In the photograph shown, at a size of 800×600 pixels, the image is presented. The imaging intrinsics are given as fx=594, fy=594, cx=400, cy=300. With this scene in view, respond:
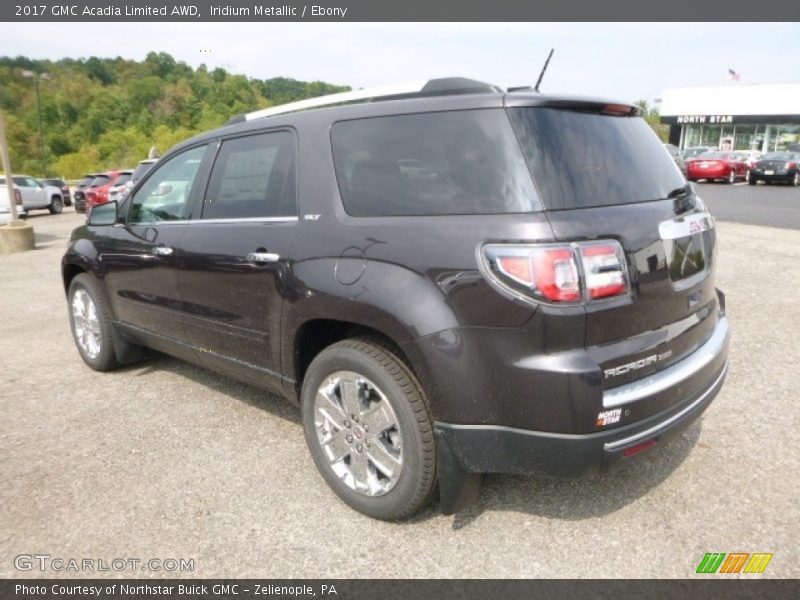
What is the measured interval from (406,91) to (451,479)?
1.74 metres

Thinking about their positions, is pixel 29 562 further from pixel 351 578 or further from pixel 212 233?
pixel 212 233

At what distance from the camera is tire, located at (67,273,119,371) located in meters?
4.50

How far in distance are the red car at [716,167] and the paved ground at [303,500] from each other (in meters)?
24.9

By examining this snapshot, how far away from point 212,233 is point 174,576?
71.0 inches

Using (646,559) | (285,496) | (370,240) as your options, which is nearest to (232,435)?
(285,496)

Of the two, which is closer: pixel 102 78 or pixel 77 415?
pixel 77 415

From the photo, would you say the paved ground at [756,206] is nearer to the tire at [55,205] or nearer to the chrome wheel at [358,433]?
the chrome wheel at [358,433]

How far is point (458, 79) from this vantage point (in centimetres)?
264

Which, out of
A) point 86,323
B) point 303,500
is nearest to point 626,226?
point 303,500

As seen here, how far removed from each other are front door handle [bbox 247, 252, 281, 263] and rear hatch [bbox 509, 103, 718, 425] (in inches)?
52.3

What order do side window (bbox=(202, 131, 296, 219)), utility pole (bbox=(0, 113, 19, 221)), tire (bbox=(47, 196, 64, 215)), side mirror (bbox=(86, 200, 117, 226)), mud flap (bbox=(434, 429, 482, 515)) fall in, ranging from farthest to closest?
tire (bbox=(47, 196, 64, 215)) < utility pole (bbox=(0, 113, 19, 221)) < side mirror (bbox=(86, 200, 117, 226)) < side window (bbox=(202, 131, 296, 219)) < mud flap (bbox=(434, 429, 482, 515))

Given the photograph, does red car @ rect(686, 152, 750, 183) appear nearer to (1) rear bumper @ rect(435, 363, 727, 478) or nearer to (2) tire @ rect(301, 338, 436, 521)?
(1) rear bumper @ rect(435, 363, 727, 478)

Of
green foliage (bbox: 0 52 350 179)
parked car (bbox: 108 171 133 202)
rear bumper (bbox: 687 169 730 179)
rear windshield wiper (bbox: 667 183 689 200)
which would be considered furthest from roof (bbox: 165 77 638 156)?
green foliage (bbox: 0 52 350 179)

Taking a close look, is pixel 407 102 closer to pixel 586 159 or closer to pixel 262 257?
pixel 586 159
